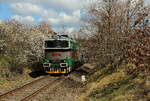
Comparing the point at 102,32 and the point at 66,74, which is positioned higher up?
the point at 102,32

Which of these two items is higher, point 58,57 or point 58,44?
point 58,44

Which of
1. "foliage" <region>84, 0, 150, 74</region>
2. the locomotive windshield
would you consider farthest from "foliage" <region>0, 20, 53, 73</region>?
"foliage" <region>84, 0, 150, 74</region>

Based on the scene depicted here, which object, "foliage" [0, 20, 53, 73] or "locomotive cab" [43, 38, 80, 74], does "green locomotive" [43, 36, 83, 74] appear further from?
"foliage" [0, 20, 53, 73]

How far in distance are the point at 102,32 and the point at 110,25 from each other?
1.88 m

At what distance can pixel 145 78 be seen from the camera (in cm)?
1170

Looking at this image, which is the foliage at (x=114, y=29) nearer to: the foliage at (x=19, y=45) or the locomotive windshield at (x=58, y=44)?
the locomotive windshield at (x=58, y=44)

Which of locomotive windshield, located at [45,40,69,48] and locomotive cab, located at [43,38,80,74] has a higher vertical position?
locomotive windshield, located at [45,40,69,48]

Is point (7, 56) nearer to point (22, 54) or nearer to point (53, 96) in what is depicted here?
point (22, 54)

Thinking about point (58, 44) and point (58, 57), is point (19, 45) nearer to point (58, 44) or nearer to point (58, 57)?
point (58, 44)

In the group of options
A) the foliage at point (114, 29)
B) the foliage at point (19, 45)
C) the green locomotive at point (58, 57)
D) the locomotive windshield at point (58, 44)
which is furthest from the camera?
the locomotive windshield at point (58, 44)

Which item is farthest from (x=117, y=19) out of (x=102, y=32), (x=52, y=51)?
(x=52, y=51)

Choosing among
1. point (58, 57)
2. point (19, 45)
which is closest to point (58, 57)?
point (58, 57)

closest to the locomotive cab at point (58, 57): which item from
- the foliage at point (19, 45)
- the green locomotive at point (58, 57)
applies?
the green locomotive at point (58, 57)

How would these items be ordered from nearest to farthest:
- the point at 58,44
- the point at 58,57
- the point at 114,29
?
1. the point at 114,29
2. the point at 58,57
3. the point at 58,44
